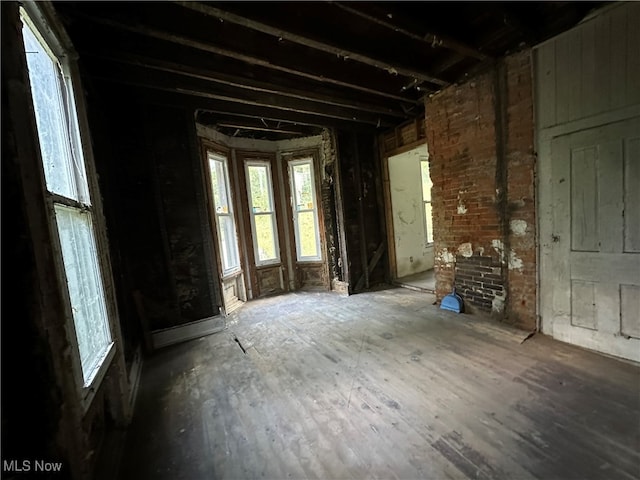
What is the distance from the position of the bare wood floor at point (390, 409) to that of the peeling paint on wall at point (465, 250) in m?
0.85

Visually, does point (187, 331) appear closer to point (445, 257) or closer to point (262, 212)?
point (262, 212)

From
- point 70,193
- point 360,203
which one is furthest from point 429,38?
point 70,193

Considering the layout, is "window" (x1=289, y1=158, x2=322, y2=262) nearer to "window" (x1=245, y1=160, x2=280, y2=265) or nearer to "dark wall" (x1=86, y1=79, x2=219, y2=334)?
"window" (x1=245, y1=160, x2=280, y2=265)

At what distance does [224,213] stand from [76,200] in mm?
2864

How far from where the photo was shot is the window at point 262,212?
16.6 feet

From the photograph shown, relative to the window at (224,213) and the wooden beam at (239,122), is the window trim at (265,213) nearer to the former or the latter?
the window at (224,213)

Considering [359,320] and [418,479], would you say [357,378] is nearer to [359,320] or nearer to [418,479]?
[418,479]

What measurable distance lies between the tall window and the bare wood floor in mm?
794

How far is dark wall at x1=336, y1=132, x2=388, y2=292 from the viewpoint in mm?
4855

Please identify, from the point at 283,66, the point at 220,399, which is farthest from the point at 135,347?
the point at 283,66

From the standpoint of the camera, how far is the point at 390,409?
6.19 ft

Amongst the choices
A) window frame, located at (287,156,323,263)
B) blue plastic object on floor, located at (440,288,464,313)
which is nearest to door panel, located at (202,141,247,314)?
window frame, located at (287,156,323,263)

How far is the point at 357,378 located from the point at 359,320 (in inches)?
51.7

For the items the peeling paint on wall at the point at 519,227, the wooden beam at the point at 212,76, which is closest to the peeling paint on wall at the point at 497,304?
the peeling paint on wall at the point at 519,227
